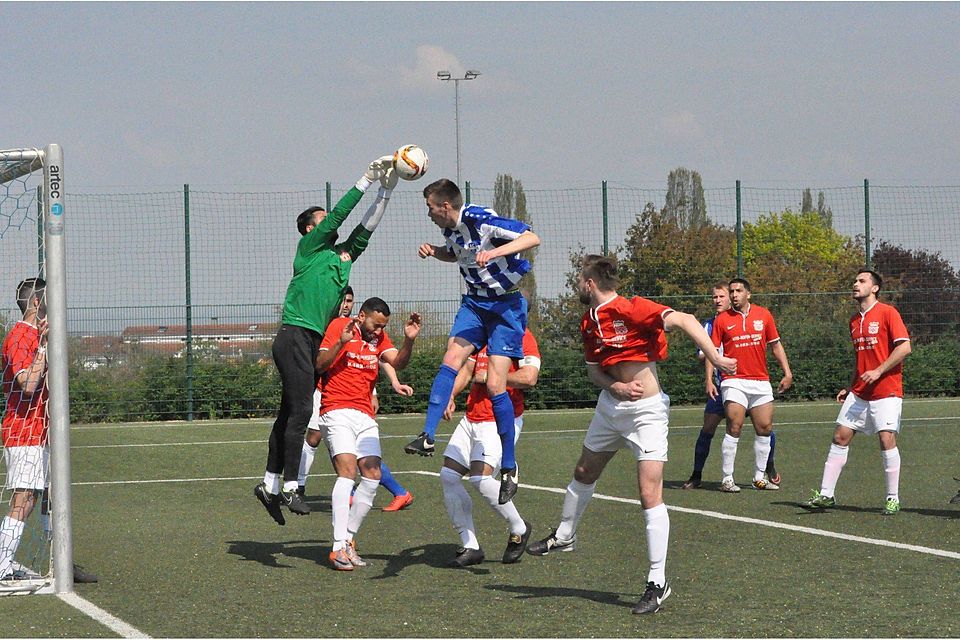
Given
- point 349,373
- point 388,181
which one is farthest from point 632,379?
point 349,373

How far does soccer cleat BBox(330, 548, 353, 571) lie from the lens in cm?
826

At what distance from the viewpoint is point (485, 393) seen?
8.79m

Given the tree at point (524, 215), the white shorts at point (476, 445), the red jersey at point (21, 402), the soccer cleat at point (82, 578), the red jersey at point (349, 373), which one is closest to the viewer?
the soccer cleat at point (82, 578)

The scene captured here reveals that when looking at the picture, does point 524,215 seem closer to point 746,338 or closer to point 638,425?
point 746,338

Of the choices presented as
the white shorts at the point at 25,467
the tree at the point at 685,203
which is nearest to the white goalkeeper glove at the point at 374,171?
the white shorts at the point at 25,467

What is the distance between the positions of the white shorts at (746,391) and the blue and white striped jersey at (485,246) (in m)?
4.56

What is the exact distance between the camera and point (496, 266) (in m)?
8.91

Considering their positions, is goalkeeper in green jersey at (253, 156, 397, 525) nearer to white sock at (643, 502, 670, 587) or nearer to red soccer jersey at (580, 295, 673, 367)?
red soccer jersey at (580, 295, 673, 367)

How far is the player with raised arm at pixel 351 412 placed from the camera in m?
8.49

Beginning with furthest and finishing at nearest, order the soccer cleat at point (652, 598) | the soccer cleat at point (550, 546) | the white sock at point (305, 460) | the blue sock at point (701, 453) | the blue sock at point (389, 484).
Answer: the blue sock at point (701, 453) < the blue sock at point (389, 484) < the white sock at point (305, 460) < the soccer cleat at point (550, 546) < the soccer cleat at point (652, 598)

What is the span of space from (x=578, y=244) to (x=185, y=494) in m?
13.8

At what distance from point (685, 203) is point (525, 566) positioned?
2138 cm

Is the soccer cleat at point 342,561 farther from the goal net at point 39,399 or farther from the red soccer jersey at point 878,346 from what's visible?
the red soccer jersey at point 878,346

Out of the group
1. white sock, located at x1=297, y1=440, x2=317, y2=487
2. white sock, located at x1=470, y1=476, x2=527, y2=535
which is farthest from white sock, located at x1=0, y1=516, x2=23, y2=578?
white sock, located at x1=297, y1=440, x2=317, y2=487
